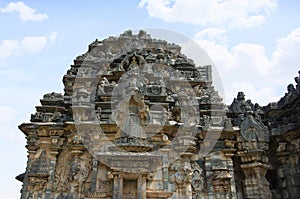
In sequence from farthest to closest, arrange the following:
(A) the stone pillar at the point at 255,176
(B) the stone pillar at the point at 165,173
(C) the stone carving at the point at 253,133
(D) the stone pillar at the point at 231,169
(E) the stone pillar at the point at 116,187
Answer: (C) the stone carving at the point at 253,133 < (A) the stone pillar at the point at 255,176 < (D) the stone pillar at the point at 231,169 < (B) the stone pillar at the point at 165,173 < (E) the stone pillar at the point at 116,187

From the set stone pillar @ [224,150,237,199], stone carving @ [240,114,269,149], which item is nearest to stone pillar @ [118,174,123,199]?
stone pillar @ [224,150,237,199]

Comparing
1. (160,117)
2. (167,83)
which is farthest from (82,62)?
(160,117)

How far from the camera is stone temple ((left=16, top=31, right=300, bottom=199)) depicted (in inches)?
452

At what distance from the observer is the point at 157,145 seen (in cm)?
1218


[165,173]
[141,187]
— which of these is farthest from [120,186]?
A: [165,173]

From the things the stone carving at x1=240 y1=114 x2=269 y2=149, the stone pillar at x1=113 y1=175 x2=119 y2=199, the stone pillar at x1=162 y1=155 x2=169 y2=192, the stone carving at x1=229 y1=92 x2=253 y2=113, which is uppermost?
the stone carving at x1=229 y1=92 x2=253 y2=113

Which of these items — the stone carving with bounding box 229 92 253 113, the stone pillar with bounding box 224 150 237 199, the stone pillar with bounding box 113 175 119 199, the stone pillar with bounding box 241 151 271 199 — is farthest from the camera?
the stone carving with bounding box 229 92 253 113

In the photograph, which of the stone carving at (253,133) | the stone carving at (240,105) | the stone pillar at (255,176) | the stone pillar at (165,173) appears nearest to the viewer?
the stone pillar at (165,173)

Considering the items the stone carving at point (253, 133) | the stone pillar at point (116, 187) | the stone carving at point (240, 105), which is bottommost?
the stone pillar at point (116, 187)

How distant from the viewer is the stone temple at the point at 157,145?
11.5m

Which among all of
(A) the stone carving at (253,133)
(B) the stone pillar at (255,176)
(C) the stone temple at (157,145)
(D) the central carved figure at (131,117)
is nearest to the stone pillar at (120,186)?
(C) the stone temple at (157,145)

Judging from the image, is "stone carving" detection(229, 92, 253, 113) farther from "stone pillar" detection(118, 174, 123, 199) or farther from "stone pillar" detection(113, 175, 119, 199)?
"stone pillar" detection(113, 175, 119, 199)

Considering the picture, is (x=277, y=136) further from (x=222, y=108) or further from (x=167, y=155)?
(x=167, y=155)

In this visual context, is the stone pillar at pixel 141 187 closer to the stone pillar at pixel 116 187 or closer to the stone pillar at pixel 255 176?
the stone pillar at pixel 116 187
